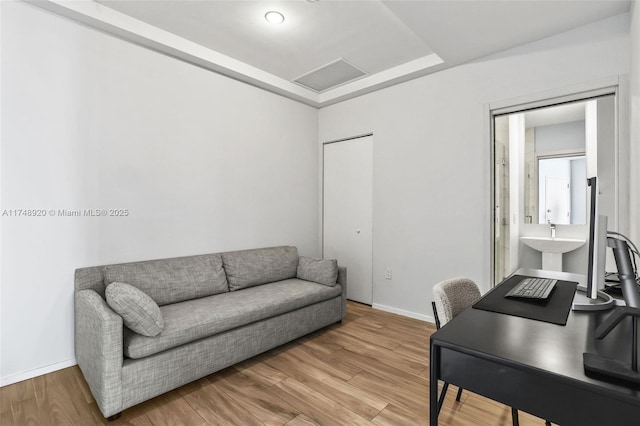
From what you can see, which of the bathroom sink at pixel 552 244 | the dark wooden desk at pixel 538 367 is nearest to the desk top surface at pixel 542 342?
the dark wooden desk at pixel 538 367

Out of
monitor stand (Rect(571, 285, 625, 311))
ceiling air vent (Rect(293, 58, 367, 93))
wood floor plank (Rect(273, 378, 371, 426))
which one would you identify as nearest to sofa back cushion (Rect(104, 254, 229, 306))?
wood floor plank (Rect(273, 378, 371, 426))

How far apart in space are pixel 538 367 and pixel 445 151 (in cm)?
270

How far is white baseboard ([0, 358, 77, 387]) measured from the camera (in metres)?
2.15

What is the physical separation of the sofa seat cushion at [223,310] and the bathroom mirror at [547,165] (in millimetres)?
1917

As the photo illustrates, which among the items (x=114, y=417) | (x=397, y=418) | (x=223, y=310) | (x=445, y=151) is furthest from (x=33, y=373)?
(x=445, y=151)

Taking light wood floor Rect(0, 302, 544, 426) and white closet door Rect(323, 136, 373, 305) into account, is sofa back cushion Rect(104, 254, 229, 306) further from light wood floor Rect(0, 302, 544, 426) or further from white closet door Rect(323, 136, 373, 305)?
white closet door Rect(323, 136, 373, 305)

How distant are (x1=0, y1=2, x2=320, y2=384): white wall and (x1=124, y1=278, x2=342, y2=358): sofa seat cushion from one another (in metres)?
0.65

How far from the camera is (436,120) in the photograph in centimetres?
333

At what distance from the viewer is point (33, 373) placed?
225 centimetres

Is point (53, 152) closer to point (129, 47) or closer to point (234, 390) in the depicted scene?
point (129, 47)

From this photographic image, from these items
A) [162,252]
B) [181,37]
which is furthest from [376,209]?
[181,37]

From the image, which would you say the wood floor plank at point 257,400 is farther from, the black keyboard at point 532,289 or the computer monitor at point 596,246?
the computer monitor at point 596,246

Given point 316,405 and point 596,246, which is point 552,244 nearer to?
point 596,246

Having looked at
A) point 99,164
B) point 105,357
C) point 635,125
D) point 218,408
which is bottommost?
point 218,408
